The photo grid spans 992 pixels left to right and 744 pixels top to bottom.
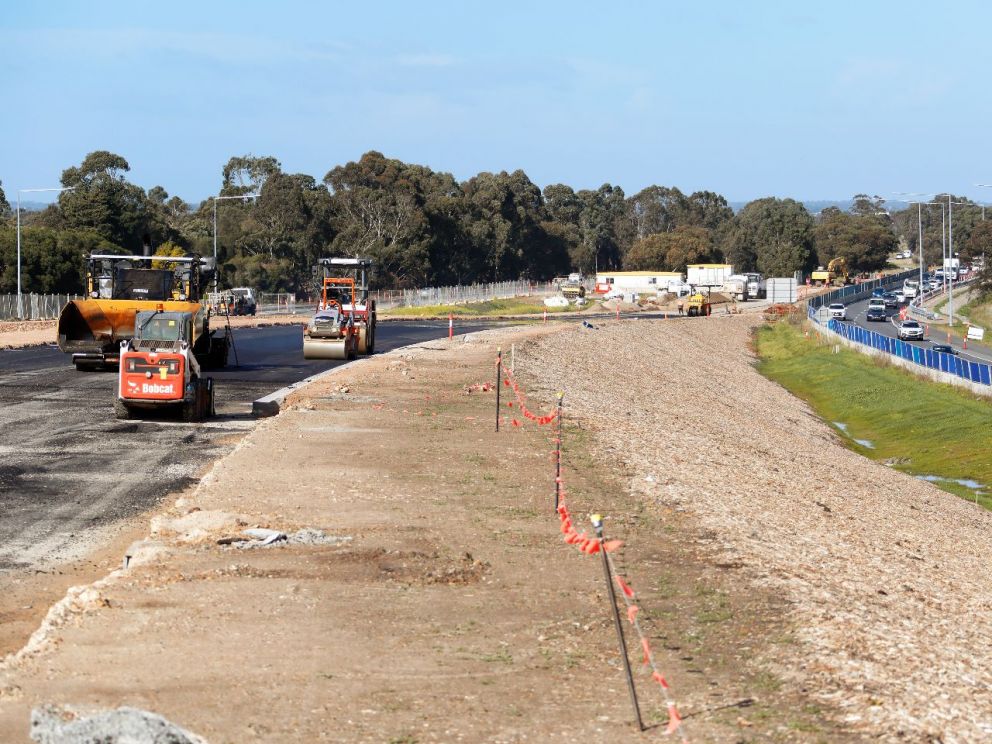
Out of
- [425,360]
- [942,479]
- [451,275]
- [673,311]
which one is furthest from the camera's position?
[451,275]

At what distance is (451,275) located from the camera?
138 meters

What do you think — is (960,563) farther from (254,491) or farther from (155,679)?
(155,679)

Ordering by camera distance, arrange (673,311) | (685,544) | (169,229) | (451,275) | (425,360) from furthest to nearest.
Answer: (451,275) < (673,311) < (169,229) < (425,360) < (685,544)

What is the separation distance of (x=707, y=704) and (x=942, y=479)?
28.1 metres

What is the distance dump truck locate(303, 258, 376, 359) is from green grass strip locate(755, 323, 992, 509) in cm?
1628

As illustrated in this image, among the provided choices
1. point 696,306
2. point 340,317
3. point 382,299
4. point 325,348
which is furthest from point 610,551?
point 382,299

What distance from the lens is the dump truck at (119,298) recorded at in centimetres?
3647

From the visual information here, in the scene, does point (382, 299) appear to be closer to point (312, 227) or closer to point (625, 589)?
point (312, 227)

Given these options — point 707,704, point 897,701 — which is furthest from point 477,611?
point 897,701

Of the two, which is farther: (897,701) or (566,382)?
(566,382)

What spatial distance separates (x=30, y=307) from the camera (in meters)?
76.6

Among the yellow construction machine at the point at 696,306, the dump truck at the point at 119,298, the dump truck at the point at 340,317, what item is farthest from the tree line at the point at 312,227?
the dump truck at the point at 119,298

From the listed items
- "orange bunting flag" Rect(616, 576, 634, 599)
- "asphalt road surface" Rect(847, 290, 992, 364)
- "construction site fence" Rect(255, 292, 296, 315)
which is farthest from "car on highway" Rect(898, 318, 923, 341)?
"orange bunting flag" Rect(616, 576, 634, 599)

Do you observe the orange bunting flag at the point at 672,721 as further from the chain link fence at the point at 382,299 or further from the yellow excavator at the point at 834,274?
the yellow excavator at the point at 834,274
